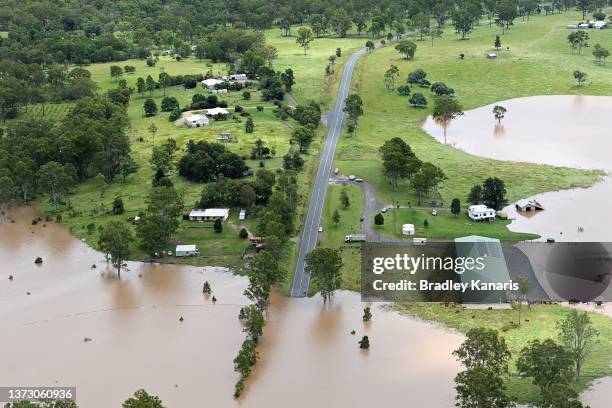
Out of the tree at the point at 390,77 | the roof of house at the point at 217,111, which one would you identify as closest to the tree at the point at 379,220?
the roof of house at the point at 217,111

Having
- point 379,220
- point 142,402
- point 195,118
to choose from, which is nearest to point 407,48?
point 195,118

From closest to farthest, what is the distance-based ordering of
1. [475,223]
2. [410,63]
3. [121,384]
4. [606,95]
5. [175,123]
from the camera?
[121,384] → [475,223] → [175,123] → [606,95] → [410,63]

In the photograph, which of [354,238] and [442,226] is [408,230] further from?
[354,238]

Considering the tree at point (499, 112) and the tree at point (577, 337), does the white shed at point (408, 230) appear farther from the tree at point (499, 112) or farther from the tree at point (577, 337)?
the tree at point (499, 112)

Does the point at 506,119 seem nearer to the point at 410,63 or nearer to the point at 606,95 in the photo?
the point at 606,95

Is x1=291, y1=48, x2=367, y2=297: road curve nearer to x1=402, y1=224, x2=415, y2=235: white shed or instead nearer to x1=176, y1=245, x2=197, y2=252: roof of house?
x1=402, y1=224, x2=415, y2=235: white shed

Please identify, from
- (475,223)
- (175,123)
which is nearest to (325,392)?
(475,223)

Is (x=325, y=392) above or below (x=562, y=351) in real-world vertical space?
below
